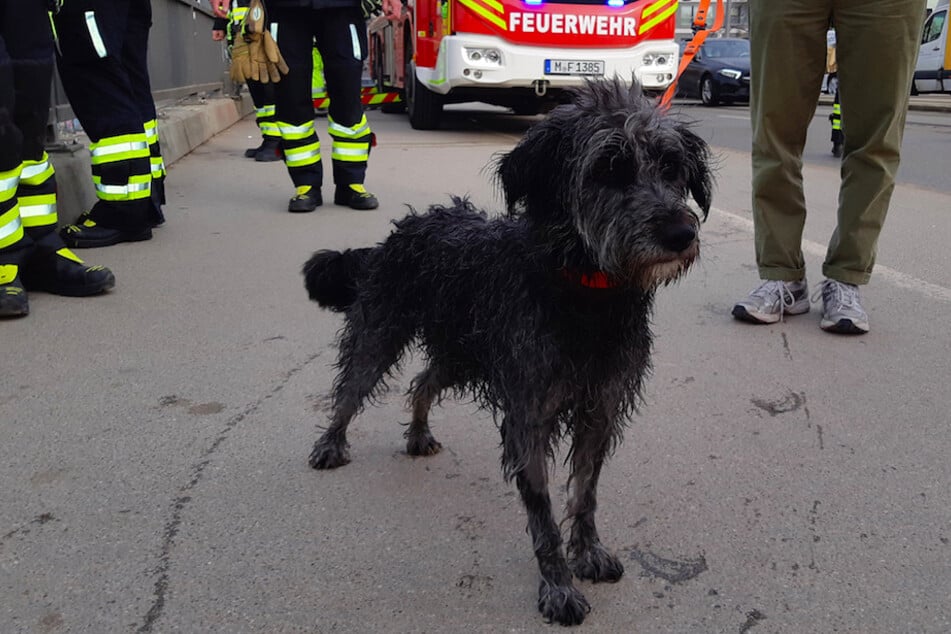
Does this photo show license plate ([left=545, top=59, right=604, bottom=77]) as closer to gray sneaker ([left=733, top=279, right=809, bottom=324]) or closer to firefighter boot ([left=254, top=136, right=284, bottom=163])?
firefighter boot ([left=254, top=136, right=284, bottom=163])

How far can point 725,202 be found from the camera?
783cm

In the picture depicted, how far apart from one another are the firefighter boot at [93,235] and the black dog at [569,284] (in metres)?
3.91

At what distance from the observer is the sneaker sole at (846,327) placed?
441 cm

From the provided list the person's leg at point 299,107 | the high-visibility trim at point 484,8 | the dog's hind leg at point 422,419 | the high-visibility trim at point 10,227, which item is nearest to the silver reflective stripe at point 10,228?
the high-visibility trim at point 10,227

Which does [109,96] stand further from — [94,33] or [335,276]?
[335,276]

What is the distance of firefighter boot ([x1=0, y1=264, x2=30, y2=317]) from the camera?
14.8 feet

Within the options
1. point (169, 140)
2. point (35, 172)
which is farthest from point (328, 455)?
point (169, 140)

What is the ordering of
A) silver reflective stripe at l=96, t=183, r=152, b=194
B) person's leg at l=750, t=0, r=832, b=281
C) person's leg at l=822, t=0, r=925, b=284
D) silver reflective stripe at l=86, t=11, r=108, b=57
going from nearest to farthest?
person's leg at l=822, t=0, r=925, b=284 → person's leg at l=750, t=0, r=832, b=281 → silver reflective stripe at l=86, t=11, r=108, b=57 → silver reflective stripe at l=96, t=183, r=152, b=194

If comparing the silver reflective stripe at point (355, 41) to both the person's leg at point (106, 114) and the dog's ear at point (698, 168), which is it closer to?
the person's leg at point (106, 114)

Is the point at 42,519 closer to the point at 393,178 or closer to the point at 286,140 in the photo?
the point at 286,140

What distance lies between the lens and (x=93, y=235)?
597 centimetres

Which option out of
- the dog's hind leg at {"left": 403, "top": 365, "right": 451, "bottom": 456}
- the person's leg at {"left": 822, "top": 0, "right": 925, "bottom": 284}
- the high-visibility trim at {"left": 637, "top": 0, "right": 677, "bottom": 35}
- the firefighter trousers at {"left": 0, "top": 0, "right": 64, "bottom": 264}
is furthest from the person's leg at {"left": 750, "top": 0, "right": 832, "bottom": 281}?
the high-visibility trim at {"left": 637, "top": 0, "right": 677, "bottom": 35}

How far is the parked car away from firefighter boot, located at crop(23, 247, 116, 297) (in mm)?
20139

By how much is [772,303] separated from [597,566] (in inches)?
102
